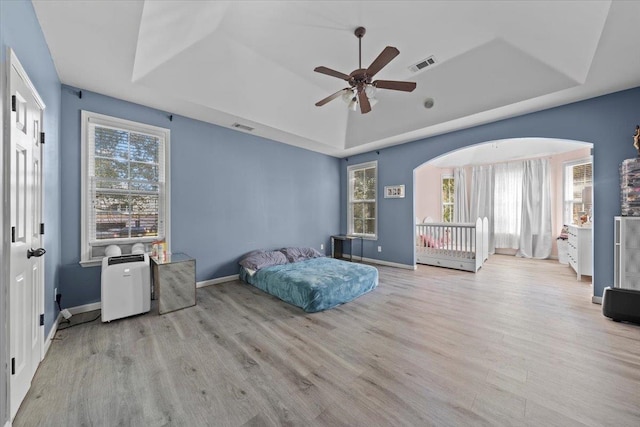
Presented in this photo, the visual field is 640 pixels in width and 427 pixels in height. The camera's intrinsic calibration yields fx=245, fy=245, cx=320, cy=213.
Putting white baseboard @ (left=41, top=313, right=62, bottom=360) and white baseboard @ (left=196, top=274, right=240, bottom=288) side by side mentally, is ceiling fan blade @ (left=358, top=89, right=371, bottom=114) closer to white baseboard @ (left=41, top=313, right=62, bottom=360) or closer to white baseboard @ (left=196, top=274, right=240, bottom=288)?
white baseboard @ (left=196, top=274, right=240, bottom=288)

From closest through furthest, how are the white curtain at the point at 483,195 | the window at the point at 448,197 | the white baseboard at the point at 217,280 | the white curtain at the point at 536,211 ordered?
the white baseboard at the point at 217,280 → the white curtain at the point at 536,211 → the white curtain at the point at 483,195 → the window at the point at 448,197

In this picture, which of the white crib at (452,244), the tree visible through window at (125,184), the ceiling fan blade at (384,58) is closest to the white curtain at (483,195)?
the white crib at (452,244)

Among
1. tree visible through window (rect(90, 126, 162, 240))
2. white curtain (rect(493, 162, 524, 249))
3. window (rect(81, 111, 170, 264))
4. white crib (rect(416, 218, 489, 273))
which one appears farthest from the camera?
white curtain (rect(493, 162, 524, 249))

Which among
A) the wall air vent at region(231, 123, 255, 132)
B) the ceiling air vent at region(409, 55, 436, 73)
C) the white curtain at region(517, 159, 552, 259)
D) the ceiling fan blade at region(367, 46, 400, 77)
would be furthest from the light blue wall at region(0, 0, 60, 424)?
the white curtain at region(517, 159, 552, 259)

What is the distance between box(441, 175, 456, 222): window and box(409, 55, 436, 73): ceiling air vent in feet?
16.7

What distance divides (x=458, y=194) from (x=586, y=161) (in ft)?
9.34

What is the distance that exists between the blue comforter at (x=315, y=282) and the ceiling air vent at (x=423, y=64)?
3214 mm

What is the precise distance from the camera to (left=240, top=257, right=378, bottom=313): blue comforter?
125 inches

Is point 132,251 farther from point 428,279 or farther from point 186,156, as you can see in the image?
point 428,279

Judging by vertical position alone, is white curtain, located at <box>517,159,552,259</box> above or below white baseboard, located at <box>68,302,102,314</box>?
above

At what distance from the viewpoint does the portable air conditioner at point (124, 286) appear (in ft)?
9.11

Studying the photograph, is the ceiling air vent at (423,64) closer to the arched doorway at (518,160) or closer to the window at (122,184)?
the arched doorway at (518,160)

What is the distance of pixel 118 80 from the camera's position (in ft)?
9.64

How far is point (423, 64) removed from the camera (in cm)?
367
